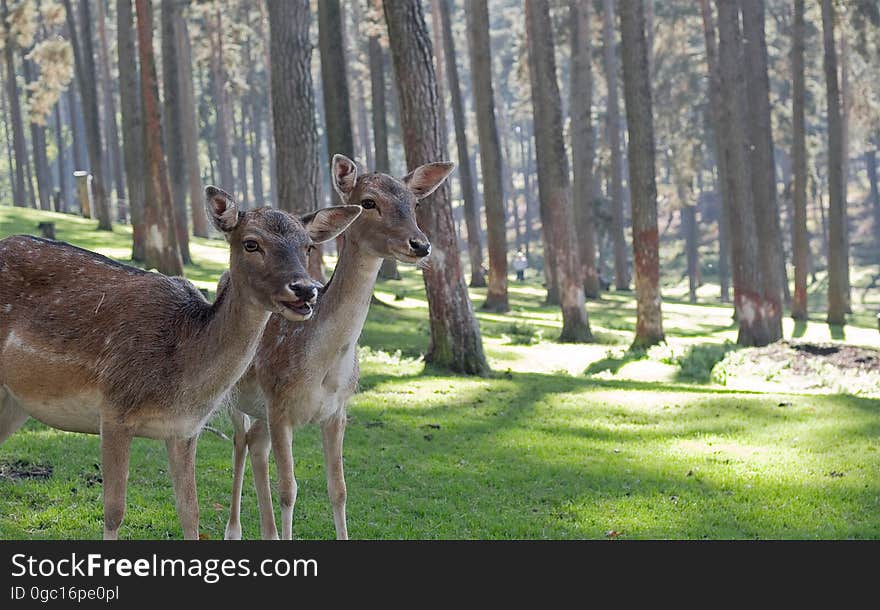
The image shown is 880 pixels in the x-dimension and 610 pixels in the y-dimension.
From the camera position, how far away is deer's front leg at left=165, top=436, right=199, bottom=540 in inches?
267

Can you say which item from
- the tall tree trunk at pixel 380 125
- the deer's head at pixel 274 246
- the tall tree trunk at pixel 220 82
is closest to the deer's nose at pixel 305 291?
the deer's head at pixel 274 246

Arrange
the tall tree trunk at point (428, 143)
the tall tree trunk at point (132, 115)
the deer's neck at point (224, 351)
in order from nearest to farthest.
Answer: the deer's neck at point (224, 351), the tall tree trunk at point (428, 143), the tall tree trunk at point (132, 115)

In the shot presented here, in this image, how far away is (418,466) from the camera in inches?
455

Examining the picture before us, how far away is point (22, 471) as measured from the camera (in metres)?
10.0

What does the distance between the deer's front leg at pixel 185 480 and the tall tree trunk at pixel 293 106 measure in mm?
12688

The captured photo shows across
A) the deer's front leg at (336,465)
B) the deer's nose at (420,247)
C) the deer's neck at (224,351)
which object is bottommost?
the deer's front leg at (336,465)

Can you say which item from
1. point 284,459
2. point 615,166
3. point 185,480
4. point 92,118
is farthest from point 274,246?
point 615,166

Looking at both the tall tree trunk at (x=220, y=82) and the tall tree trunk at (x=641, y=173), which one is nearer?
the tall tree trunk at (x=641, y=173)

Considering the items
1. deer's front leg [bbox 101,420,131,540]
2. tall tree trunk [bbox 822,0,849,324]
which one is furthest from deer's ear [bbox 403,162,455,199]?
tall tree trunk [bbox 822,0,849,324]

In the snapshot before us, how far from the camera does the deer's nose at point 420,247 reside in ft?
23.7

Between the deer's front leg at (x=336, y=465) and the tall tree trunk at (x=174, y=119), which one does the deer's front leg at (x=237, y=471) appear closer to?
the deer's front leg at (x=336, y=465)

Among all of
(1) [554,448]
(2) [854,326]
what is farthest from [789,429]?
(2) [854,326]

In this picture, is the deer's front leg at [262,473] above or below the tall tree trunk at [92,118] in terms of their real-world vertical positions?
below

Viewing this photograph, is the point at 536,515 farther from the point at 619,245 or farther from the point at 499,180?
the point at 619,245
